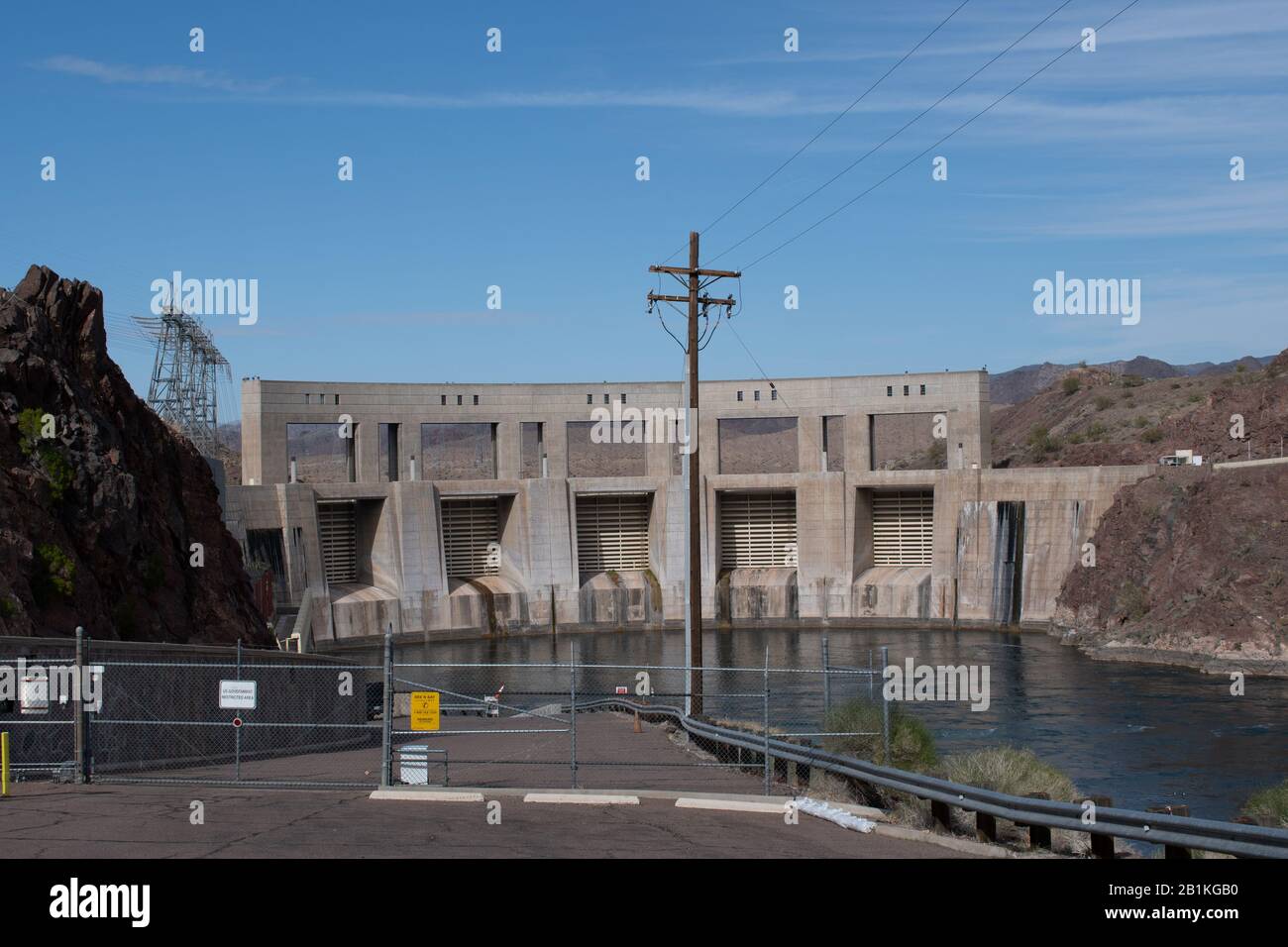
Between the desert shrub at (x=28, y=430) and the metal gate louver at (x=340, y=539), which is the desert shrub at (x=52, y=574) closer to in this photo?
the desert shrub at (x=28, y=430)

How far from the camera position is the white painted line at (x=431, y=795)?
14.8m

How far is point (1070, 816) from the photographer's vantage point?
11.6m

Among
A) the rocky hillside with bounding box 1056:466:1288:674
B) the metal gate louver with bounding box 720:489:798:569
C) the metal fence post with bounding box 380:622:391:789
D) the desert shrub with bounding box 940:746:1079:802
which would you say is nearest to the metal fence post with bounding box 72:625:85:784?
the metal fence post with bounding box 380:622:391:789

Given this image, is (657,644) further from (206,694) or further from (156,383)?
(206,694)

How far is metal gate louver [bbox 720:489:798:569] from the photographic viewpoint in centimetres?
6253

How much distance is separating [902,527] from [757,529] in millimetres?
6849

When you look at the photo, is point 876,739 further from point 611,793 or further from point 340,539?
point 340,539

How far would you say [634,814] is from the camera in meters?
14.0

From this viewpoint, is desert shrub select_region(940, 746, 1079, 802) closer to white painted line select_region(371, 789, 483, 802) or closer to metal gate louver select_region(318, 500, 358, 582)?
white painted line select_region(371, 789, 483, 802)

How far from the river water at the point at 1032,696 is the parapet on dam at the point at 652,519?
1.83 metres

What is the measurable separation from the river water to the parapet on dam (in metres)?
1.83

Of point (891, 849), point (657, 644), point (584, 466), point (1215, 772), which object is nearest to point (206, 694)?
point (891, 849)

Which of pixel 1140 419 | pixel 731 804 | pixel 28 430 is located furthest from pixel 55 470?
pixel 1140 419
